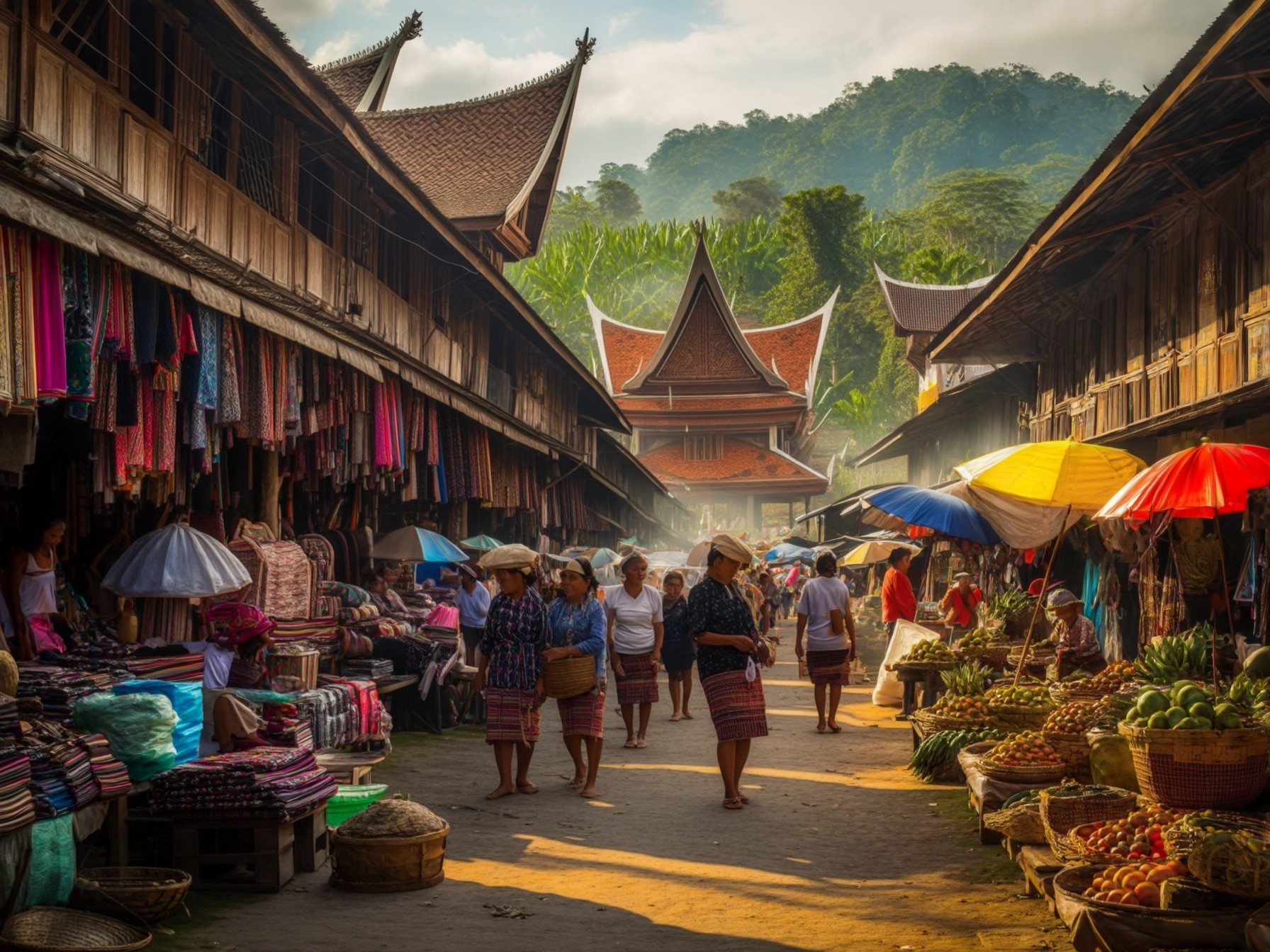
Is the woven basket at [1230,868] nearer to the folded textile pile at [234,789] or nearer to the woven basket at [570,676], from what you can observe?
the folded textile pile at [234,789]

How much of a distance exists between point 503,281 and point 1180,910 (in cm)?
1343

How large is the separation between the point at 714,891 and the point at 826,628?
236 inches

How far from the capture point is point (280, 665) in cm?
912

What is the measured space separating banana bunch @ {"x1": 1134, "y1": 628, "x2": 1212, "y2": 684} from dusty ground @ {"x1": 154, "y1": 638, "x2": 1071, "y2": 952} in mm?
1646

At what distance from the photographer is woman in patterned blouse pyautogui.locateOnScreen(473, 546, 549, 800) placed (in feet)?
28.1

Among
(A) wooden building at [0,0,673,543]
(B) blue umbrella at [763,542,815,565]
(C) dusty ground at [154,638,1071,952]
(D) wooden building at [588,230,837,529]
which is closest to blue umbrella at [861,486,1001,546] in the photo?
(C) dusty ground at [154,638,1071,952]

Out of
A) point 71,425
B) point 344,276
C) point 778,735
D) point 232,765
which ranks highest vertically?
point 344,276

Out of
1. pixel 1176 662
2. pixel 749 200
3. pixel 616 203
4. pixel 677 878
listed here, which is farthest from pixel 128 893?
pixel 616 203

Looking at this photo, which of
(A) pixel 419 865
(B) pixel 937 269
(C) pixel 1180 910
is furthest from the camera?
(B) pixel 937 269

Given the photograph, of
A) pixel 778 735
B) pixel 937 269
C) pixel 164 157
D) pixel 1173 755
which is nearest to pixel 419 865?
pixel 1173 755

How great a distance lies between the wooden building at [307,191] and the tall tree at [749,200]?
81189mm

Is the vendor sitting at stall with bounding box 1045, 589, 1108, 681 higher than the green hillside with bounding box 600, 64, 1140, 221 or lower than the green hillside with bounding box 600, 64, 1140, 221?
lower

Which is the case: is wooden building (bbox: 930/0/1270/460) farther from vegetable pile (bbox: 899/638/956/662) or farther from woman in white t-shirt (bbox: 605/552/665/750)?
woman in white t-shirt (bbox: 605/552/665/750)

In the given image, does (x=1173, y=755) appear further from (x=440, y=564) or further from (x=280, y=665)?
(x=440, y=564)
